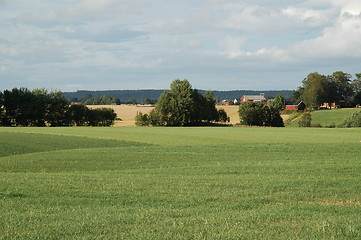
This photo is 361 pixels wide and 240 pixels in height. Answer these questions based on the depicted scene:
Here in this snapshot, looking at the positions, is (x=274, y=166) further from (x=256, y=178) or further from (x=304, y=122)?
(x=304, y=122)

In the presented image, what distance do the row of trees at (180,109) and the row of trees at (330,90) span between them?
180ft

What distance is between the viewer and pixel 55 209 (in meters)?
13.4

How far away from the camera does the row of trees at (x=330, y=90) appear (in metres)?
166

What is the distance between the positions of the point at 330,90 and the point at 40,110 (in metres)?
98.6

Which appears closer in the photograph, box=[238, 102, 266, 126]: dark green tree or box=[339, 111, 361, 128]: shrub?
box=[339, 111, 361, 128]: shrub

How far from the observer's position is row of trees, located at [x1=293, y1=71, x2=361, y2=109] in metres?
166

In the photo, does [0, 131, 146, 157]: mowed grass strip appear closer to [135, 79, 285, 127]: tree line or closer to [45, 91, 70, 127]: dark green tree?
[45, 91, 70, 127]: dark green tree

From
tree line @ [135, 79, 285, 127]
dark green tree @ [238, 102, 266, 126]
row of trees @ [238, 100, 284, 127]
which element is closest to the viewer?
tree line @ [135, 79, 285, 127]

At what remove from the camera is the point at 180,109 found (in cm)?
11731

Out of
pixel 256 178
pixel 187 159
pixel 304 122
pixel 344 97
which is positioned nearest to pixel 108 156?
pixel 187 159

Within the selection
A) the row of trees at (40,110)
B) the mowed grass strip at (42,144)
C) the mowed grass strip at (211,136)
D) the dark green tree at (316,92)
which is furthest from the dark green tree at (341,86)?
the mowed grass strip at (42,144)

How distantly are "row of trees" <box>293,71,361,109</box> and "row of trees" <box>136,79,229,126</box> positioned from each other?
180 feet

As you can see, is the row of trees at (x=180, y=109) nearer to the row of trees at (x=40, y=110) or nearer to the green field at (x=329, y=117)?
the row of trees at (x=40, y=110)

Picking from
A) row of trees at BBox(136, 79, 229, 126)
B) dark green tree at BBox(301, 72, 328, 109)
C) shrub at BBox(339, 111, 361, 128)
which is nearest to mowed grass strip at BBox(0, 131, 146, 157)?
shrub at BBox(339, 111, 361, 128)
